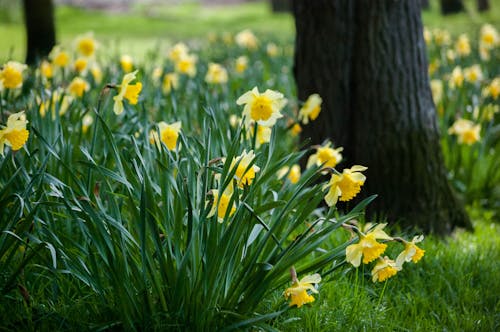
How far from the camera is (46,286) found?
2.41 m

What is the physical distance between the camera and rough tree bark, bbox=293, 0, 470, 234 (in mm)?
3439

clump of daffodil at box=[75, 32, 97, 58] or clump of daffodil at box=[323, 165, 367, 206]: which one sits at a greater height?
clump of daffodil at box=[75, 32, 97, 58]

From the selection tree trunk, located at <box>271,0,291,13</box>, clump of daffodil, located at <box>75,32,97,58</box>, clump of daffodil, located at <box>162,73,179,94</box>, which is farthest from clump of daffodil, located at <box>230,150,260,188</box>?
tree trunk, located at <box>271,0,291,13</box>

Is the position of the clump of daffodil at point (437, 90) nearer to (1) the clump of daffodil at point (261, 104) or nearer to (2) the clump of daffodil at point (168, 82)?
(2) the clump of daffodil at point (168, 82)

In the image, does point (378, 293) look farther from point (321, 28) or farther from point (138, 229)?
point (321, 28)

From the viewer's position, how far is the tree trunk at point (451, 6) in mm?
16391

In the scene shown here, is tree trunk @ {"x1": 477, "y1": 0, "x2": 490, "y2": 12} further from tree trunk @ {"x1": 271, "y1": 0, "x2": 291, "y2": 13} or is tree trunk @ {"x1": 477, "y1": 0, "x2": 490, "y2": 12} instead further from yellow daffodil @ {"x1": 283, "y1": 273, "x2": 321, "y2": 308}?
yellow daffodil @ {"x1": 283, "y1": 273, "x2": 321, "y2": 308}

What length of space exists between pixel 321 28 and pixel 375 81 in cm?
39

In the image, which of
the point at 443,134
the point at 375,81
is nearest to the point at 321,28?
the point at 375,81

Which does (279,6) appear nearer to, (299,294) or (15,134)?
(15,134)

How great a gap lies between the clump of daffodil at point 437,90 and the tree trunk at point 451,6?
12471 mm

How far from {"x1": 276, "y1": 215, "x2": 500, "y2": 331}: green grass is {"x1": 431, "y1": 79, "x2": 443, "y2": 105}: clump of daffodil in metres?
1.66

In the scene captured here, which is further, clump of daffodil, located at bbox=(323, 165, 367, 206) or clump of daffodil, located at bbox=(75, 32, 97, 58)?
clump of daffodil, located at bbox=(75, 32, 97, 58)

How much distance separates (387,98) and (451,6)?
46.2 feet
